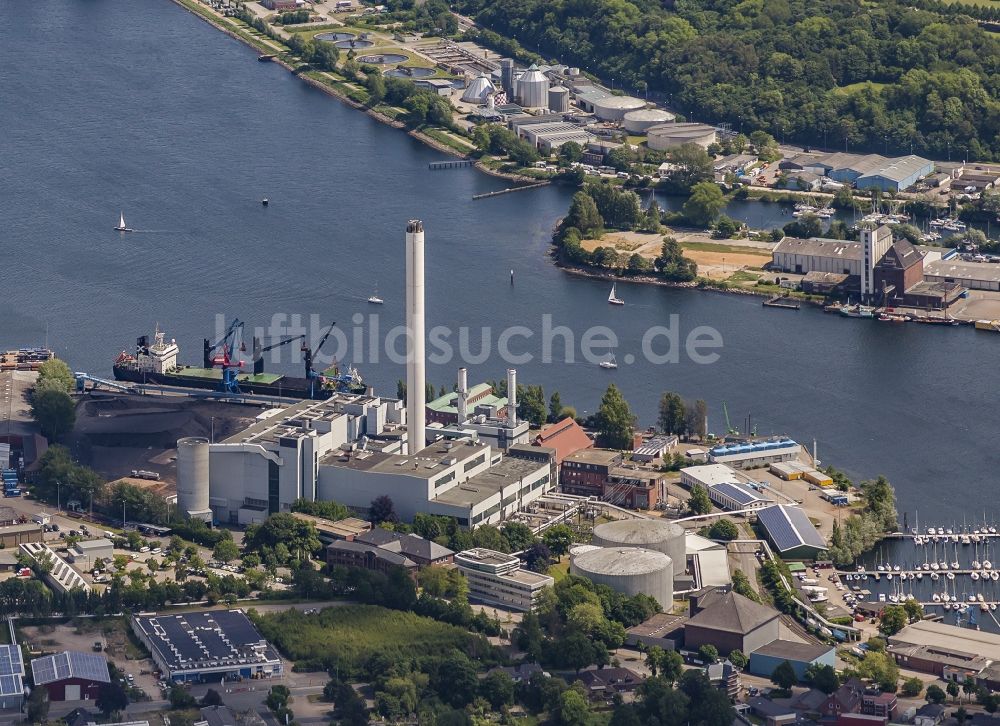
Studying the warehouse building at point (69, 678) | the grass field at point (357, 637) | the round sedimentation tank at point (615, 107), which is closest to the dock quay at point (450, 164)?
the round sedimentation tank at point (615, 107)

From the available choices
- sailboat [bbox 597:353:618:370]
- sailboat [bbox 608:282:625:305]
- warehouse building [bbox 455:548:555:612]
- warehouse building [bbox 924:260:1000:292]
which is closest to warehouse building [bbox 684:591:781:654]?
warehouse building [bbox 455:548:555:612]

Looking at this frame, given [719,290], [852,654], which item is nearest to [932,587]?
[852,654]

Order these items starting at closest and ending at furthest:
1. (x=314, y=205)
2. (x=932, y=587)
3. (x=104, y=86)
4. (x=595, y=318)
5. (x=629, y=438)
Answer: (x=932, y=587), (x=629, y=438), (x=595, y=318), (x=314, y=205), (x=104, y=86)

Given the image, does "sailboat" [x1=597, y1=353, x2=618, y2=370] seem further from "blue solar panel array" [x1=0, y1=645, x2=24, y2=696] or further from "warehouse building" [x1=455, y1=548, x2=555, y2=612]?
"blue solar panel array" [x1=0, y1=645, x2=24, y2=696]

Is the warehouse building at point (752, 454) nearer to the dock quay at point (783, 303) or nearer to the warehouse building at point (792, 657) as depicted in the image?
the warehouse building at point (792, 657)

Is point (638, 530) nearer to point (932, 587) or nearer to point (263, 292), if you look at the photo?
point (932, 587)

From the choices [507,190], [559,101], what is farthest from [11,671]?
[559,101]
